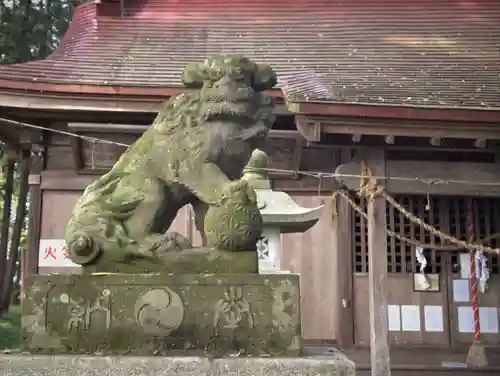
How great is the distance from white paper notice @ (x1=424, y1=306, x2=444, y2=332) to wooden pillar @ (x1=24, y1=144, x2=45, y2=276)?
5.32 metres

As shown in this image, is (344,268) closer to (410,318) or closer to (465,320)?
(410,318)

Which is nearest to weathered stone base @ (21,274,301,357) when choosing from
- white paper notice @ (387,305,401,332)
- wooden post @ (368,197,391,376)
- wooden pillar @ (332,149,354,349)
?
wooden post @ (368,197,391,376)

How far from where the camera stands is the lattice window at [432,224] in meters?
7.89

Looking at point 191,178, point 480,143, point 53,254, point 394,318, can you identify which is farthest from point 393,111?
point 53,254

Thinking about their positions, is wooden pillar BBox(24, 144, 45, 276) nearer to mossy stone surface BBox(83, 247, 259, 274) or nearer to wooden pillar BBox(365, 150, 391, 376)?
wooden pillar BBox(365, 150, 391, 376)

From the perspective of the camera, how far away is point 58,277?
2.89 meters

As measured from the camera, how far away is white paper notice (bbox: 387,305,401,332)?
307 inches

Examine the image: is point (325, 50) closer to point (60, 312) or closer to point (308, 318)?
point (308, 318)

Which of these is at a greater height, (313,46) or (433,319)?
(313,46)

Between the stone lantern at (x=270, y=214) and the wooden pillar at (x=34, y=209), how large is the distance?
3.62 meters

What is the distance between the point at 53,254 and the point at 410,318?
16.1 ft

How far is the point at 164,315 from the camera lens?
2814 millimetres

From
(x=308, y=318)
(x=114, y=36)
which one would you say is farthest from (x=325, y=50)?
(x=308, y=318)

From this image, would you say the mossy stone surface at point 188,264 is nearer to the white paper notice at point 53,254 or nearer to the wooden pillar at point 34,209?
the white paper notice at point 53,254
